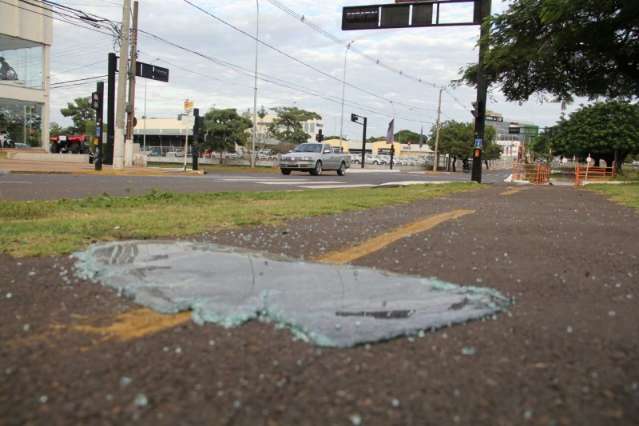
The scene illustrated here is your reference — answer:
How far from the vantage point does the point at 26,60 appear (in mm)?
37312

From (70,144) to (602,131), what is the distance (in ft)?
144

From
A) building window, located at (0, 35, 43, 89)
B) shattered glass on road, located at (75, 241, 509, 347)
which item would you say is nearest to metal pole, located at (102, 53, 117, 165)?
building window, located at (0, 35, 43, 89)

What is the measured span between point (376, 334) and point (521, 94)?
822 inches

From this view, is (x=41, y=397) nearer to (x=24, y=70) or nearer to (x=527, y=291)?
(x=527, y=291)

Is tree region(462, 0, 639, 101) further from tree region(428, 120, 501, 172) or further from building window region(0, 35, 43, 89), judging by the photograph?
tree region(428, 120, 501, 172)

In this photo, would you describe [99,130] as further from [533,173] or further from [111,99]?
[533,173]

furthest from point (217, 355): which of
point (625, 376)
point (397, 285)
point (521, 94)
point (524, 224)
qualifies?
point (521, 94)

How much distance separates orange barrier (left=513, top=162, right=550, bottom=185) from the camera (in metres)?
26.8

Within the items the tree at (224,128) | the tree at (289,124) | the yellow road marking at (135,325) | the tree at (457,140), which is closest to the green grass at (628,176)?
the tree at (457,140)

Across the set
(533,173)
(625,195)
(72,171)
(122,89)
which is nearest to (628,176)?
(533,173)

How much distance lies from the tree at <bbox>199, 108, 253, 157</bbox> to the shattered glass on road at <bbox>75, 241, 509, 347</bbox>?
156 feet

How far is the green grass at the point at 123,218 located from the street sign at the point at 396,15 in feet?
37.1

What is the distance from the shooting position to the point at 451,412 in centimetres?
191

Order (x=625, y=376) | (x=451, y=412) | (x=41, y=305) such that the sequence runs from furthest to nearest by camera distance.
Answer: (x=41, y=305)
(x=625, y=376)
(x=451, y=412)
